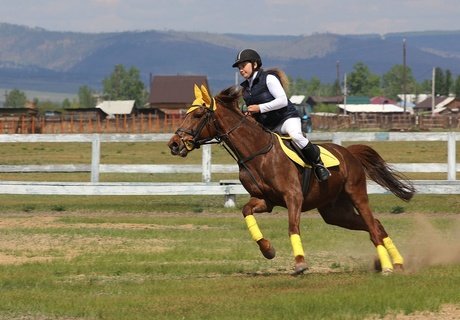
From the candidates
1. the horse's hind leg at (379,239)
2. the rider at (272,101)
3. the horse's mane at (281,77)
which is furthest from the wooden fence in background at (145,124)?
the horse's mane at (281,77)

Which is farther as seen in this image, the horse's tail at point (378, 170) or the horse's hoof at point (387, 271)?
the horse's tail at point (378, 170)

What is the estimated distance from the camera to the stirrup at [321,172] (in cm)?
1265

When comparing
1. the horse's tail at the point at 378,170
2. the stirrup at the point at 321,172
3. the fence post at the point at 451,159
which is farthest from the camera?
the fence post at the point at 451,159

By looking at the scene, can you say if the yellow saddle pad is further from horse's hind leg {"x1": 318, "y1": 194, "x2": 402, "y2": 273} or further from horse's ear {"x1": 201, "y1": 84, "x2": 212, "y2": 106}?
horse's ear {"x1": 201, "y1": 84, "x2": 212, "y2": 106}

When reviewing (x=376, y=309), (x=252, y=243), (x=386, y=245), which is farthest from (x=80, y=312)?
(x=252, y=243)

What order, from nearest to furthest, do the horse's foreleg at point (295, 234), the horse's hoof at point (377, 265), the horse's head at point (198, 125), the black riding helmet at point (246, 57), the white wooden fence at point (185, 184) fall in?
the horse's foreleg at point (295, 234) → the horse's head at point (198, 125) → the black riding helmet at point (246, 57) → the horse's hoof at point (377, 265) → the white wooden fence at point (185, 184)

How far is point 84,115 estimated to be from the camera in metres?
97.9

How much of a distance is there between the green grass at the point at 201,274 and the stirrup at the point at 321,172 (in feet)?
3.81

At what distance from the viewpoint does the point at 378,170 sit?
14.1m

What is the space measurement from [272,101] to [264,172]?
865 millimetres

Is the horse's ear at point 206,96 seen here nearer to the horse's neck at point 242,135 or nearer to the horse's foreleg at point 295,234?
the horse's neck at point 242,135

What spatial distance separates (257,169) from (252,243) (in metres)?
4.21

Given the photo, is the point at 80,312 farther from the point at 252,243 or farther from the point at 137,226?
the point at 137,226

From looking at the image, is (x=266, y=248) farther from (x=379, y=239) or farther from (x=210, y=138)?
(x=379, y=239)
